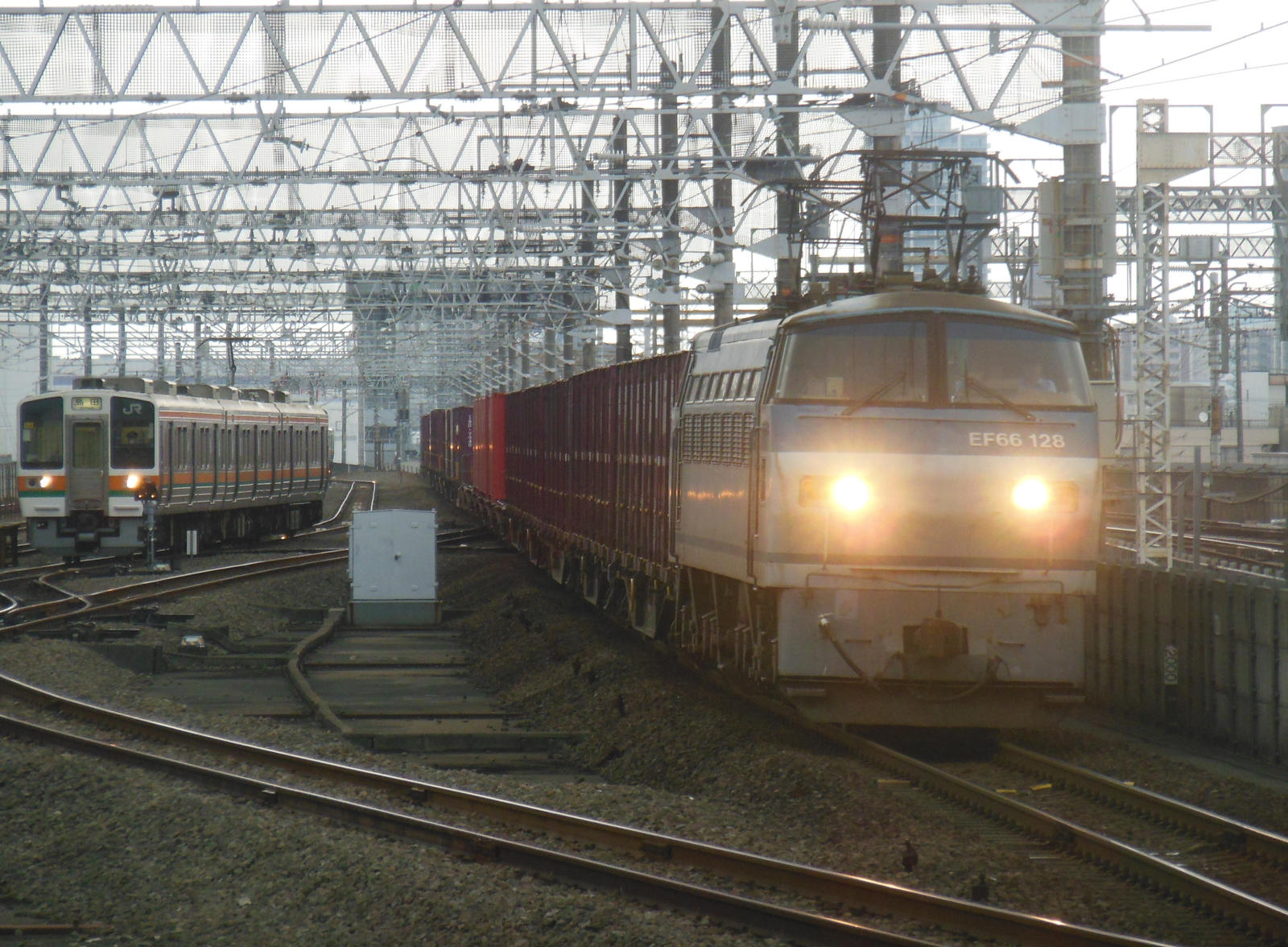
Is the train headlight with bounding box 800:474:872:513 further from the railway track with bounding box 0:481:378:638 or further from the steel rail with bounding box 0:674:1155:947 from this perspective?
the railway track with bounding box 0:481:378:638

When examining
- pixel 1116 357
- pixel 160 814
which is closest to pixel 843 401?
pixel 1116 357

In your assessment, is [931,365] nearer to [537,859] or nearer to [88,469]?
[537,859]

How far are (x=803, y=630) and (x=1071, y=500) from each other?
79.7 inches

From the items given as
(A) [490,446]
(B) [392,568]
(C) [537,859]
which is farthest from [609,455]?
(A) [490,446]

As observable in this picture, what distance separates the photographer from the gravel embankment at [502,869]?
728cm

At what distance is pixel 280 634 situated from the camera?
1948 cm

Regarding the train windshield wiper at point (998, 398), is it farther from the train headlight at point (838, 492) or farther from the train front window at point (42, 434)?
the train front window at point (42, 434)

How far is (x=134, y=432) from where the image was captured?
90.4ft

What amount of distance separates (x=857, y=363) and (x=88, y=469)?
65.6 feet

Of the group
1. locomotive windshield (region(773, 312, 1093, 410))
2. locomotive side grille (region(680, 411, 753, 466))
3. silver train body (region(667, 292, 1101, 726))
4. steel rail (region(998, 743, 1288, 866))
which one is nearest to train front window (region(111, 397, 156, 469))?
locomotive side grille (region(680, 411, 753, 466))

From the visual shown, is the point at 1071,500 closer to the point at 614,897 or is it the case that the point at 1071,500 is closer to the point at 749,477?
the point at 749,477

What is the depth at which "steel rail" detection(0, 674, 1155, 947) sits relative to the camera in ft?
22.2

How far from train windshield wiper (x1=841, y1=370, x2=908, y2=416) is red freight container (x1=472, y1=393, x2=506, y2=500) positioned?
2103 cm

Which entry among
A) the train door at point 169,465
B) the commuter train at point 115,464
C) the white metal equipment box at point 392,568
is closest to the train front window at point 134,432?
the commuter train at point 115,464
